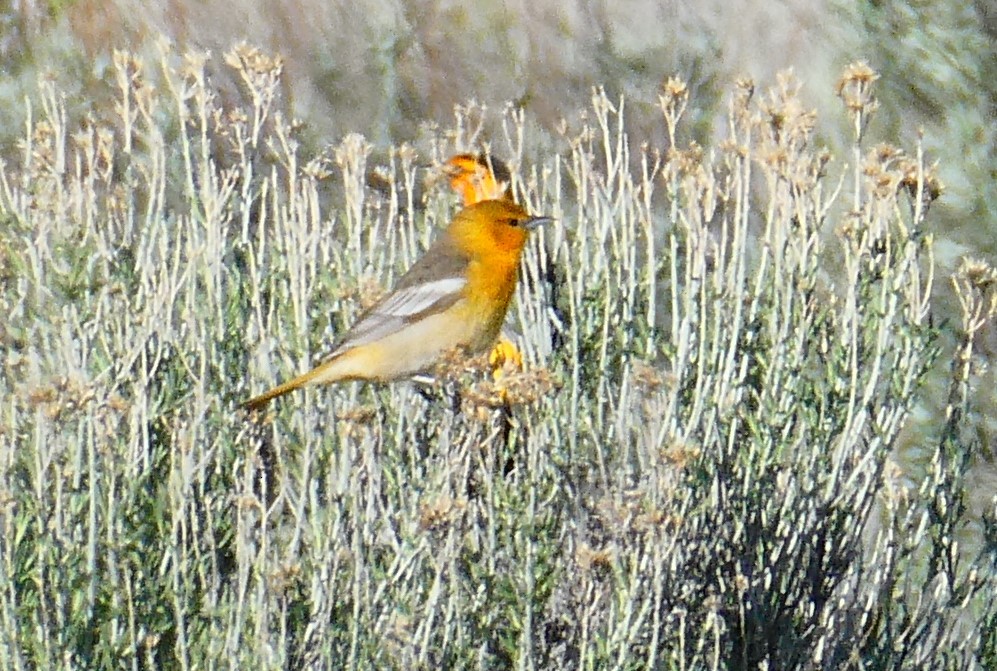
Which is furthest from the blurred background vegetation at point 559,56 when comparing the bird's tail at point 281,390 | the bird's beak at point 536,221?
the bird's tail at point 281,390

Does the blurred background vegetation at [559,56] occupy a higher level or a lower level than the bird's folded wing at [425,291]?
higher

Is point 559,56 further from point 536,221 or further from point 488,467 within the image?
point 488,467

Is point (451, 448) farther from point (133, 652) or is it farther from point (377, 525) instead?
point (133, 652)

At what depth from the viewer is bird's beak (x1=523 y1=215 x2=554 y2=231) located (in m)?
4.31

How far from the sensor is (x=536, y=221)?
4375 millimetres

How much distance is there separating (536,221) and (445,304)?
330 millimetres

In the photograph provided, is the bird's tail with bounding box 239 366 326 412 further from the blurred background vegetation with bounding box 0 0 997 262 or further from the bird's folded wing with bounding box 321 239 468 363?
the blurred background vegetation with bounding box 0 0 997 262

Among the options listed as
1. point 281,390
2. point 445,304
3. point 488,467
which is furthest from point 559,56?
point 488,467

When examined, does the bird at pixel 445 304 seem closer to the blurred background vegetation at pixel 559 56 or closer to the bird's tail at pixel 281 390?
the bird's tail at pixel 281 390

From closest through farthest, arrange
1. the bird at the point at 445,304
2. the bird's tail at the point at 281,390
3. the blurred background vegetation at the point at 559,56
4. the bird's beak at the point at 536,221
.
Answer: the bird's tail at the point at 281,390 → the bird at the point at 445,304 → the bird's beak at the point at 536,221 → the blurred background vegetation at the point at 559,56

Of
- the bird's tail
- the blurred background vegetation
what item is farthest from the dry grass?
the blurred background vegetation

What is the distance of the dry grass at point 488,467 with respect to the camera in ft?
10.1

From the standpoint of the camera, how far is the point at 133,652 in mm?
3125

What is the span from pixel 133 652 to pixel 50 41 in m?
4.49
